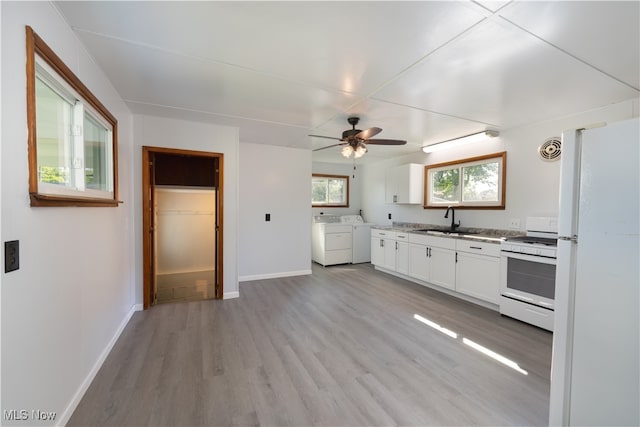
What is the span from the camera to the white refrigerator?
106 centimetres

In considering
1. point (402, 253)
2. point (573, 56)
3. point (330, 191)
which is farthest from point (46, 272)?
point (330, 191)

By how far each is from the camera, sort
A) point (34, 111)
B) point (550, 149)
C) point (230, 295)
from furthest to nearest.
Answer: point (230, 295)
point (550, 149)
point (34, 111)

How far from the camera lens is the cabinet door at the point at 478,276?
3.22 metres

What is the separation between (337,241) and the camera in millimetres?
5691

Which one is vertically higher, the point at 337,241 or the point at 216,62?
the point at 216,62

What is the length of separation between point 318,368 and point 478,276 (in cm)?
248

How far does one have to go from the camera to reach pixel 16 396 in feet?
3.70

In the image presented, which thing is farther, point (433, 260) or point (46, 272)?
point (433, 260)

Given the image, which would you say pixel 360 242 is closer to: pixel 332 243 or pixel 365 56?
pixel 332 243

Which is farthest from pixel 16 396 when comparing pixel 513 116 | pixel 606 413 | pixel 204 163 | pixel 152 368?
pixel 513 116

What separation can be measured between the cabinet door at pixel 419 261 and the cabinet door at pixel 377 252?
2.50 feet

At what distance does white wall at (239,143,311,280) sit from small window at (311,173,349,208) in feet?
5.09

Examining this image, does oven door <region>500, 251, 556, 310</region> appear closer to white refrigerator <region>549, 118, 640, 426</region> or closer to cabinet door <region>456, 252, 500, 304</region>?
cabinet door <region>456, 252, 500, 304</region>

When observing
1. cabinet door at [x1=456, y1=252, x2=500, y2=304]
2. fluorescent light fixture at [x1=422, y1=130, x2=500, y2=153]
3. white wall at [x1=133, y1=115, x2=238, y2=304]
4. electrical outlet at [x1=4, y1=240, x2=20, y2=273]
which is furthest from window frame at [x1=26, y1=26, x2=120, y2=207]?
fluorescent light fixture at [x1=422, y1=130, x2=500, y2=153]
